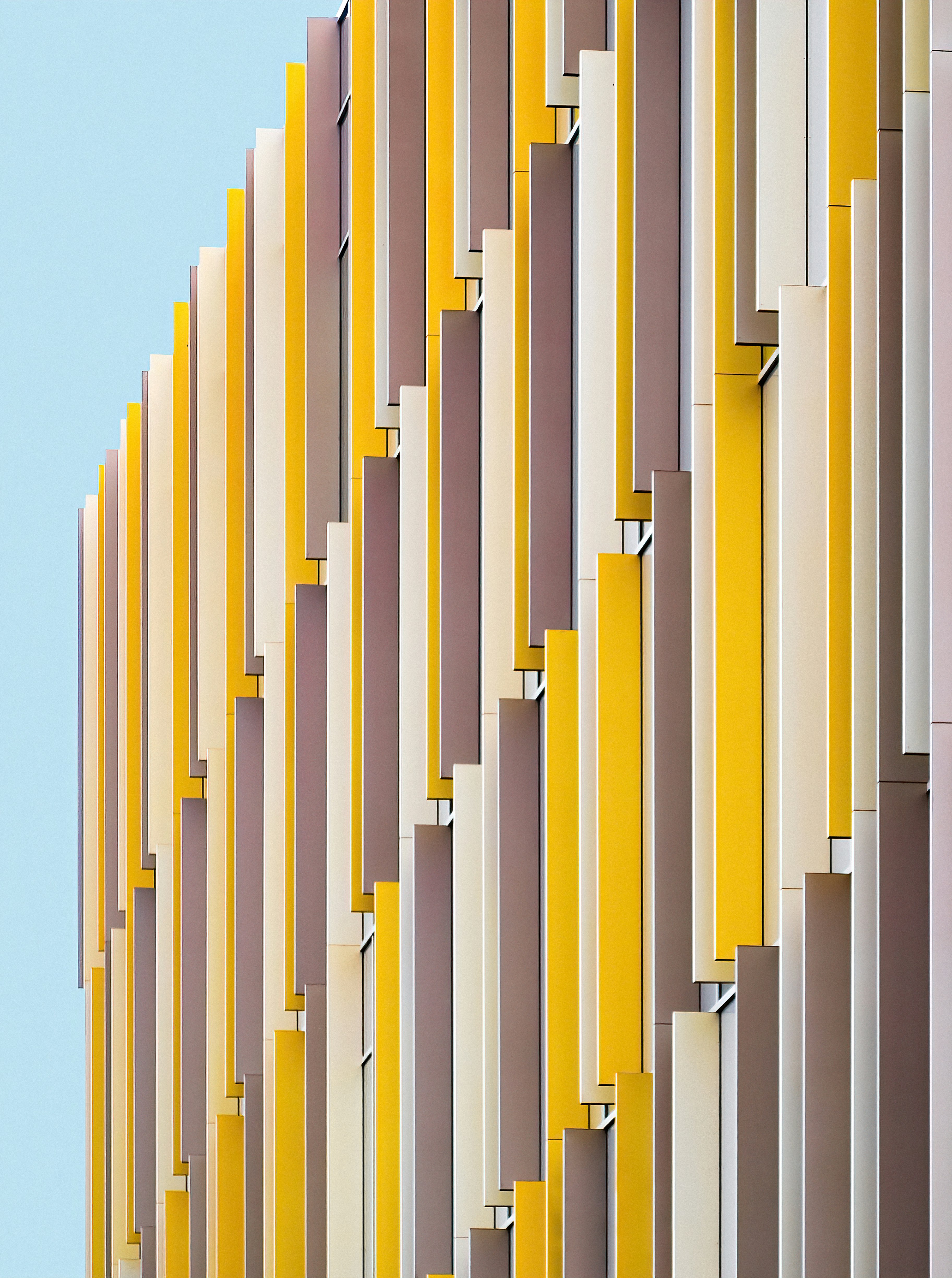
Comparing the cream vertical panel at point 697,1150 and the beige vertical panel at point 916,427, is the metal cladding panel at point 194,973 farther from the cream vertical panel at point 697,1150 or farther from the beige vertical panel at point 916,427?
the beige vertical panel at point 916,427

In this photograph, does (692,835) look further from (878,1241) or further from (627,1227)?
(878,1241)

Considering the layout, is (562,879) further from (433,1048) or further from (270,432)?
(270,432)

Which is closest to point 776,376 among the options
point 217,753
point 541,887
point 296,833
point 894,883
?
point 894,883

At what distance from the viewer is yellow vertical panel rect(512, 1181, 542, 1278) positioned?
1591cm

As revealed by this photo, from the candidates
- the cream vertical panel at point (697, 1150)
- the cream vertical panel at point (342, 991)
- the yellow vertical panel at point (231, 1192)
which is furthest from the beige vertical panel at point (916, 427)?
the yellow vertical panel at point (231, 1192)

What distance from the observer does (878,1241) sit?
10242 mm

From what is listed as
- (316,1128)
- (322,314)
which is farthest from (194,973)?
(322,314)

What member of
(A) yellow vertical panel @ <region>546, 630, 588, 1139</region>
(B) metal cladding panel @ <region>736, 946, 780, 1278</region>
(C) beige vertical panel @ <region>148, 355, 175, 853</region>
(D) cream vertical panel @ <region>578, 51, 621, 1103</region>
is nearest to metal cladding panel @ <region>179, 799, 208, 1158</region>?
(C) beige vertical panel @ <region>148, 355, 175, 853</region>

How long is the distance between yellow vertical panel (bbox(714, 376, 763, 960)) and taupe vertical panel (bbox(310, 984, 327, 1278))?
10.8m

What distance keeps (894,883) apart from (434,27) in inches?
448

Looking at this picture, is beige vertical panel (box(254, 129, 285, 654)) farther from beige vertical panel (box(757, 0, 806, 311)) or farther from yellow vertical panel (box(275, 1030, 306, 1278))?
beige vertical panel (box(757, 0, 806, 311))

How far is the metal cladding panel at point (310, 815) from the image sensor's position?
23391 mm

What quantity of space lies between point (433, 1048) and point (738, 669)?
7.59 metres

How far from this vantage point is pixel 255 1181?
990 inches
